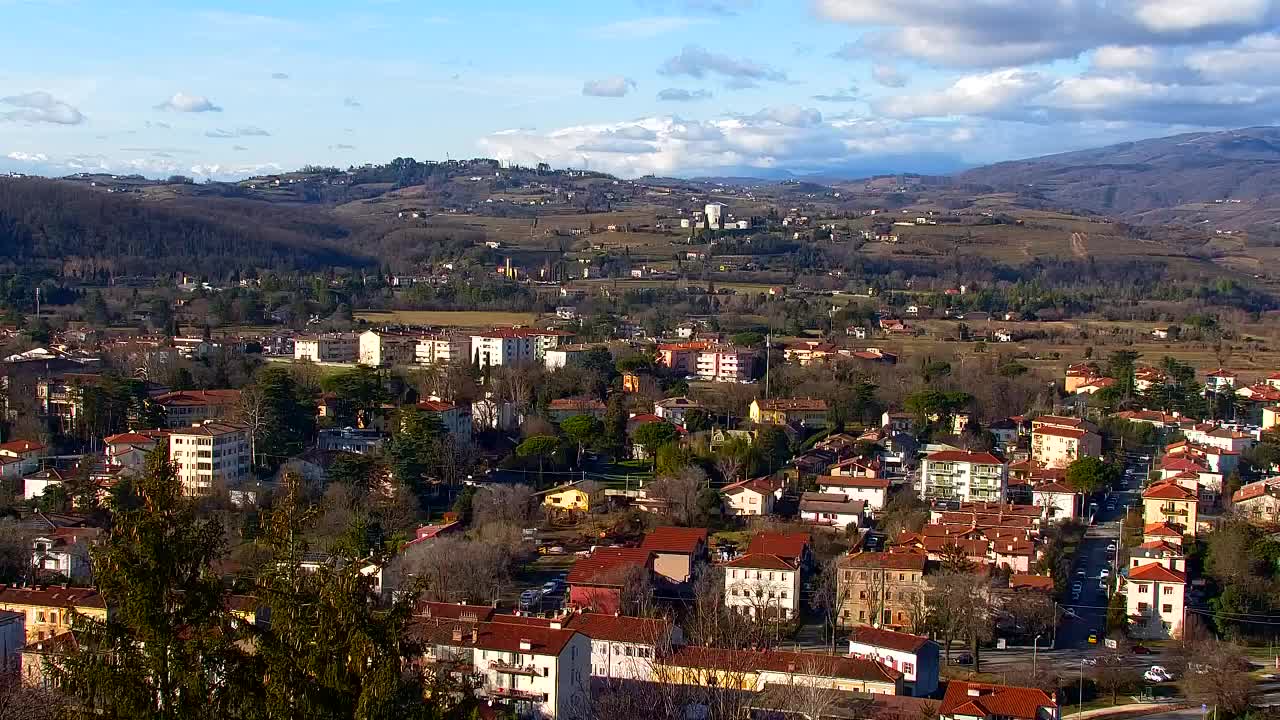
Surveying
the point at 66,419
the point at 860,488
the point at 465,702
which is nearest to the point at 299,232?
the point at 66,419

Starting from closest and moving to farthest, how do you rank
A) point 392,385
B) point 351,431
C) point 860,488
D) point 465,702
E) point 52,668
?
point 52,668, point 465,702, point 860,488, point 351,431, point 392,385

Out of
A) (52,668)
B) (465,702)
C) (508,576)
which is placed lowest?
(508,576)

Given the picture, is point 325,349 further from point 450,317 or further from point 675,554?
point 675,554

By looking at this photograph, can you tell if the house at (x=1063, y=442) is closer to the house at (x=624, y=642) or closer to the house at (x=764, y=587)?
the house at (x=764, y=587)

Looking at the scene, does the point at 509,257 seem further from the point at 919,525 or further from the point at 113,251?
the point at 919,525

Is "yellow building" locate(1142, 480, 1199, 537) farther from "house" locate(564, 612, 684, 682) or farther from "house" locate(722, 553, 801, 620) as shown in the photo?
"house" locate(564, 612, 684, 682)

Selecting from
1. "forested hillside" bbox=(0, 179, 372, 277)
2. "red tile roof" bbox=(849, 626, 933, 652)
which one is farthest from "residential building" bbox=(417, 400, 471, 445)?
"forested hillside" bbox=(0, 179, 372, 277)

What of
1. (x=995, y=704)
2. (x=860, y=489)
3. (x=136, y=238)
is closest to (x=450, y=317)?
(x=136, y=238)
